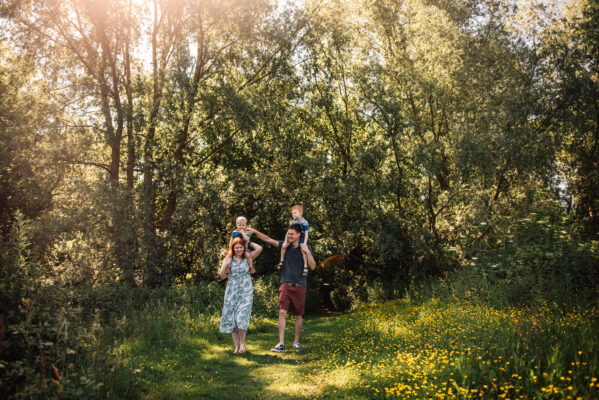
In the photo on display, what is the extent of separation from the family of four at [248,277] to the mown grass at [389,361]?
46cm

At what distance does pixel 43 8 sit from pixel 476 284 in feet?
54.5

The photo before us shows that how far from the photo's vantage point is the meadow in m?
4.03

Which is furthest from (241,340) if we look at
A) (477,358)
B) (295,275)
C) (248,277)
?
(477,358)

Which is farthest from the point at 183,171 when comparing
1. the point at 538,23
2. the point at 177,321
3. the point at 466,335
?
the point at 538,23

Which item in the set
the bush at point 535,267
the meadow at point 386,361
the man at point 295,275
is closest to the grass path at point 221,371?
the meadow at point 386,361

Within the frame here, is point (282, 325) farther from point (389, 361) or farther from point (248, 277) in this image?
point (389, 361)

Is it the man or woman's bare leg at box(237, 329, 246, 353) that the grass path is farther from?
the man

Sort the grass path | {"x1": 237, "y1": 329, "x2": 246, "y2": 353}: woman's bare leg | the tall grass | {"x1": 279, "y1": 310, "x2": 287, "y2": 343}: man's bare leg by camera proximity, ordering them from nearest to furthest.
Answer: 1. the tall grass
2. the grass path
3. {"x1": 237, "y1": 329, "x2": 246, "y2": 353}: woman's bare leg
4. {"x1": 279, "y1": 310, "x2": 287, "y2": 343}: man's bare leg

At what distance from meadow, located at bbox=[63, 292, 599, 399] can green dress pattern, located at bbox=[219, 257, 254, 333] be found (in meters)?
0.53

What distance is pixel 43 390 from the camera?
3.25 metres

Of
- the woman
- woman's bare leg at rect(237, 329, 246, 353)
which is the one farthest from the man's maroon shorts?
woman's bare leg at rect(237, 329, 246, 353)

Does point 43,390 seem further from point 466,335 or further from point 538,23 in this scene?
point 538,23

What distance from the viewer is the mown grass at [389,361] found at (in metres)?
4.04

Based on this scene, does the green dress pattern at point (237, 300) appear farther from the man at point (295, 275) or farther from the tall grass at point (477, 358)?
the tall grass at point (477, 358)
